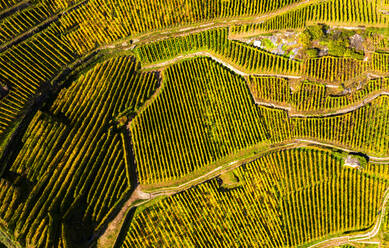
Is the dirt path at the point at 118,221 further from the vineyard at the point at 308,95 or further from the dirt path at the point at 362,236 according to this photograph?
the dirt path at the point at 362,236

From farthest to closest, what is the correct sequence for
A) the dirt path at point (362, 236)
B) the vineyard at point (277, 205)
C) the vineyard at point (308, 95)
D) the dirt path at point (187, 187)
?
the vineyard at point (308, 95) → the dirt path at point (362, 236) → the vineyard at point (277, 205) → the dirt path at point (187, 187)

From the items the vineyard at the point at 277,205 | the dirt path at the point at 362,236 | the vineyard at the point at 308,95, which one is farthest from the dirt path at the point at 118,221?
the dirt path at the point at 362,236

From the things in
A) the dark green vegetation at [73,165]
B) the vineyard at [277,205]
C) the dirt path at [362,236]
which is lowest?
the dirt path at [362,236]

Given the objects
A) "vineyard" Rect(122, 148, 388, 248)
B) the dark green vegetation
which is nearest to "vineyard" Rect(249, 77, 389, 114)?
"vineyard" Rect(122, 148, 388, 248)

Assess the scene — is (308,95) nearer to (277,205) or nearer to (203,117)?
(203,117)

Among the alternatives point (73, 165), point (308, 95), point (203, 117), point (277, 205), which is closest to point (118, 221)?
point (73, 165)

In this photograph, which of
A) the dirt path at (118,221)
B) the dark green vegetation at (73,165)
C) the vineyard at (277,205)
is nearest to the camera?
the dark green vegetation at (73,165)

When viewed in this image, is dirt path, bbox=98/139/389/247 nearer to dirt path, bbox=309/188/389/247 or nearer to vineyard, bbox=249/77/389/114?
dirt path, bbox=309/188/389/247

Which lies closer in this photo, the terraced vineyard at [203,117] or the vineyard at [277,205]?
the terraced vineyard at [203,117]
